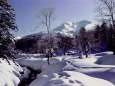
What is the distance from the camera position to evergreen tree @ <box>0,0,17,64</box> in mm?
12547

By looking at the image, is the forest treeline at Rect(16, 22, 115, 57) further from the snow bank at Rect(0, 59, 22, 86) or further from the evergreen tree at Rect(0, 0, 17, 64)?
the evergreen tree at Rect(0, 0, 17, 64)

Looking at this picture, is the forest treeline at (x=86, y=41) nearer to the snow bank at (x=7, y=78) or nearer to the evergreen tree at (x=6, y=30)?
the snow bank at (x=7, y=78)

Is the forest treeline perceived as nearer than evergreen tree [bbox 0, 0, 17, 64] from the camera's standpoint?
No

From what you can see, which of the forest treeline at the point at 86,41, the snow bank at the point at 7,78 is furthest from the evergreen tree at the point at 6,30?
the forest treeline at the point at 86,41

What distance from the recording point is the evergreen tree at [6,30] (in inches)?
494

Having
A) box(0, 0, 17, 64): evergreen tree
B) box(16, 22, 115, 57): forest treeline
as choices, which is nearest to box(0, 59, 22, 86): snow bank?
box(0, 0, 17, 64): evergreen tree

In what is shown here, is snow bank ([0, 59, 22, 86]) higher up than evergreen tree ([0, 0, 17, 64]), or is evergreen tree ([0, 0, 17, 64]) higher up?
evergreen tree ([0, 0, 17, 64])

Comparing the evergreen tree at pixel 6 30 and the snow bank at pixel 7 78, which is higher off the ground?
the evergreen tree at pixel 6 30

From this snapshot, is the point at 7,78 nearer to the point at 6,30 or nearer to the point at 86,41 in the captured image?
the point at 6,30

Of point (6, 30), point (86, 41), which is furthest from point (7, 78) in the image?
point (86, 41)

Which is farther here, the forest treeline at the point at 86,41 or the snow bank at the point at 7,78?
the forest treeline at the point at 86,41

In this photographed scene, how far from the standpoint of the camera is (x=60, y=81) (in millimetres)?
5348

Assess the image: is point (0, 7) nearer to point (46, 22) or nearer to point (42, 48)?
point (46, 22)

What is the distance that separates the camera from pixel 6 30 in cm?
1293
